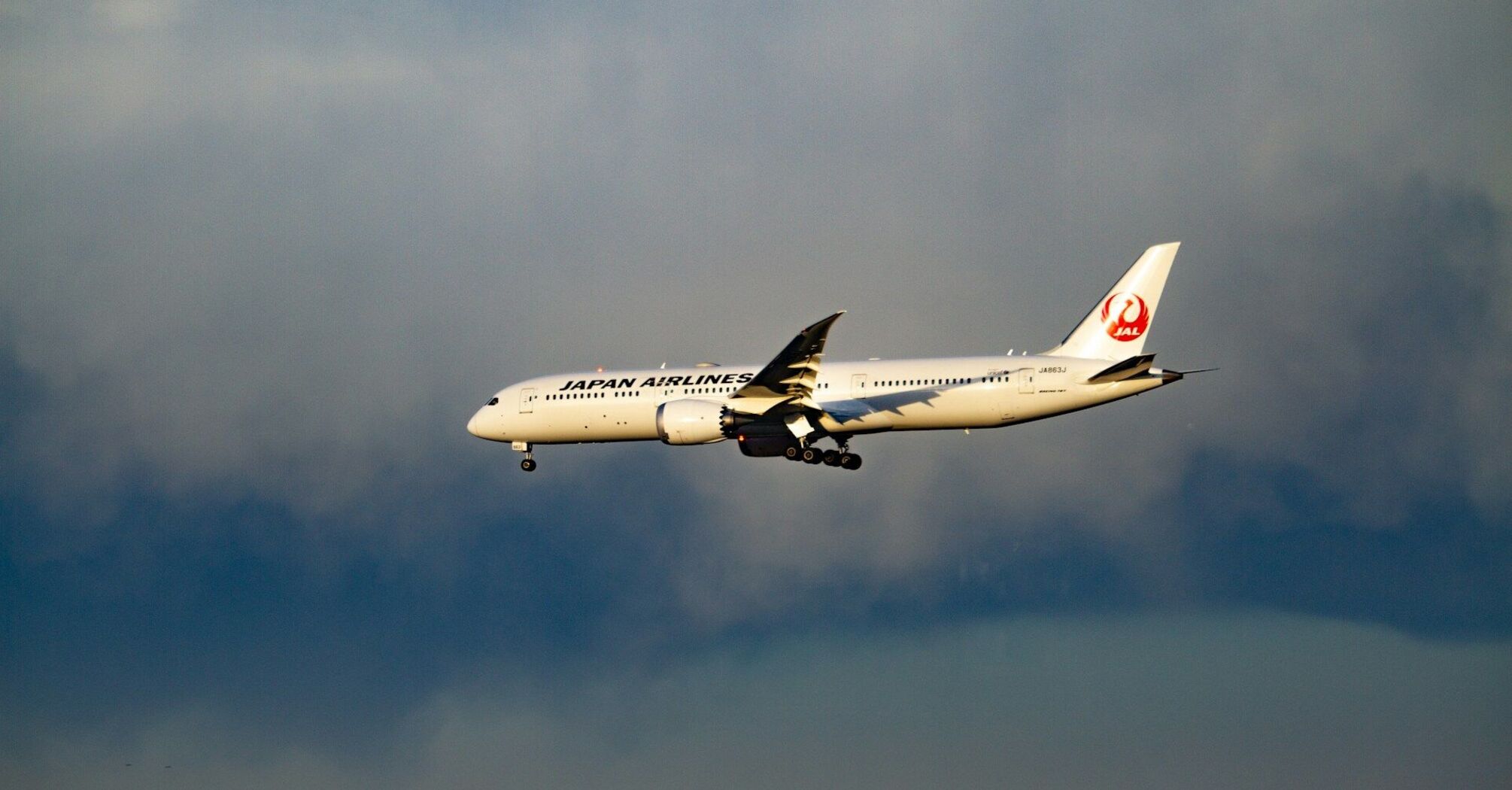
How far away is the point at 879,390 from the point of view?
5878cm

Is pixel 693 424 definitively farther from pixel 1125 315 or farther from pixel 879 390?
pixel 1125 315

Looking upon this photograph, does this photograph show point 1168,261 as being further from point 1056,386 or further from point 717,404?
point 717,404

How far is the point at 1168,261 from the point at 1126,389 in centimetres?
665

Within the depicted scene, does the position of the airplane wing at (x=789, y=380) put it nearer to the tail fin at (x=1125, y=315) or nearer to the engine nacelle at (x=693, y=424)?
the engine nacelle at (x=693, y=424)

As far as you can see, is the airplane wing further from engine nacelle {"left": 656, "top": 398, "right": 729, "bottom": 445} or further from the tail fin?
the tail fin

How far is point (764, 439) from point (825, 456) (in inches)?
85.0

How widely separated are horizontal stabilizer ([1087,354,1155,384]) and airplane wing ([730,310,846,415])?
8.69 m

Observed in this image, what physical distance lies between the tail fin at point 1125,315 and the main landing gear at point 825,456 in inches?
292

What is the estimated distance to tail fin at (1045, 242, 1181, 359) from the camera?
5928 centimetres

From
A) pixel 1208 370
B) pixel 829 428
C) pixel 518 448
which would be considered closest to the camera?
pixel 1208 370

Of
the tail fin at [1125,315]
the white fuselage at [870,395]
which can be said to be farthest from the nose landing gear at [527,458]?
the tail fin at [1125,315]

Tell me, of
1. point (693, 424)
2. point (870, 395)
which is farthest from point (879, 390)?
point (693, 424)

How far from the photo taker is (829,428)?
194 feet

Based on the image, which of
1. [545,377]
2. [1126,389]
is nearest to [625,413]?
[545,377]
